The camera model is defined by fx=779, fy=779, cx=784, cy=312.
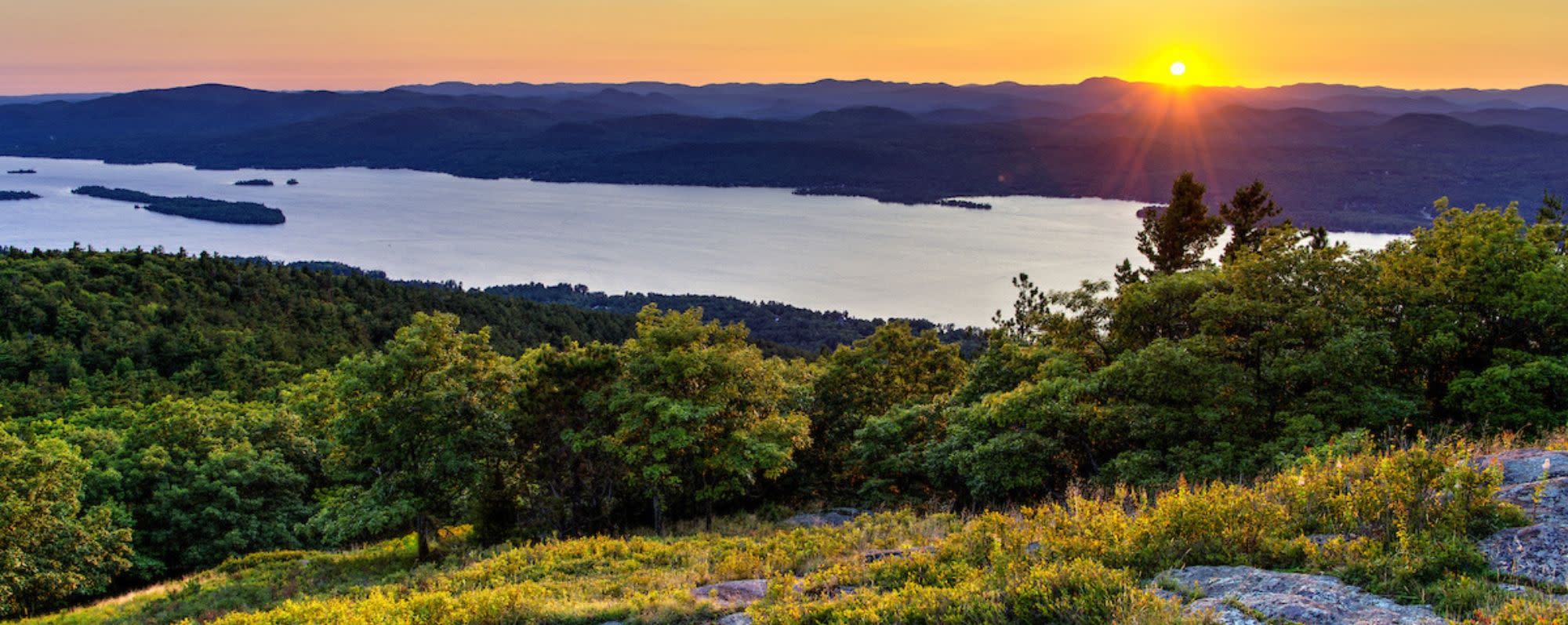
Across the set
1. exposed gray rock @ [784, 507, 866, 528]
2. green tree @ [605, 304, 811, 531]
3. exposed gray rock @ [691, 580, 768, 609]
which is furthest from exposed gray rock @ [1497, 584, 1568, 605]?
green tree @ [605, 304, 811, 531]

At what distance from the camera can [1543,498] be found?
7.32 meters

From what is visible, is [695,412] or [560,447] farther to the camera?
[560,447]

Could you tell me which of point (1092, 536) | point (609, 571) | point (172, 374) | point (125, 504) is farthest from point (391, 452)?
→ point (172, 374)

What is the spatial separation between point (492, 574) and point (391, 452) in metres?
8.25

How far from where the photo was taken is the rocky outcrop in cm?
631

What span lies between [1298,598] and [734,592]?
5.96 metres

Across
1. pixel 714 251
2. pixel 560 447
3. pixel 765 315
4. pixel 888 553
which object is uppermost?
pixel 888 553

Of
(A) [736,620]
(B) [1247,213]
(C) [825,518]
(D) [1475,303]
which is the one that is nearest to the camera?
(A) [736,620]

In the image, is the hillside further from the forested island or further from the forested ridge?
the forested island

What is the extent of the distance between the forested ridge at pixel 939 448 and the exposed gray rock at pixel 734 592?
517 mm

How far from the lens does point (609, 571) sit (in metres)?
12.8

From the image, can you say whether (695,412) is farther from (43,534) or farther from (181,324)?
(181,324)

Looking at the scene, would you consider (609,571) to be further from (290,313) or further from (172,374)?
(290,313)

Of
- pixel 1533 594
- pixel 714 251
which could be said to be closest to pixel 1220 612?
pixel 1533 594
